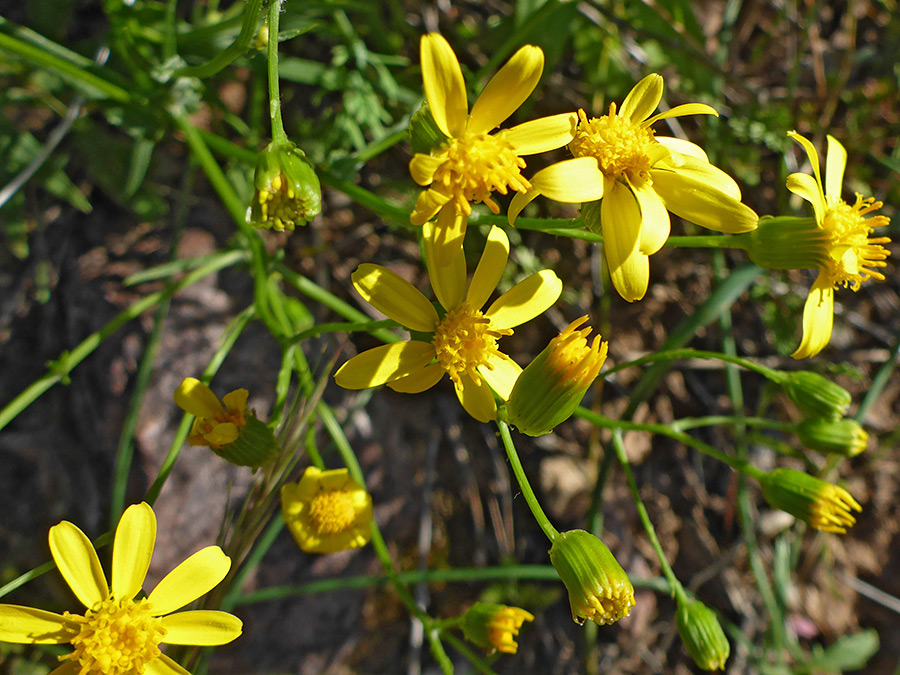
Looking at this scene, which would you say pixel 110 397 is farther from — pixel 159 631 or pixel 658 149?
pixel 658 149

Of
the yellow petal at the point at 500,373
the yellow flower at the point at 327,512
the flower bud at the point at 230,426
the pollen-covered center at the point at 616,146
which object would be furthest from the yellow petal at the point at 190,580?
the pollen-covered center at the point at 616,146

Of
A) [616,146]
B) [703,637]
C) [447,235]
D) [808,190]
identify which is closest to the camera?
[447,235]

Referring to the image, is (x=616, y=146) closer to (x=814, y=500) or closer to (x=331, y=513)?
(x=814, y=500)

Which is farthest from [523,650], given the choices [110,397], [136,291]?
[136,291]

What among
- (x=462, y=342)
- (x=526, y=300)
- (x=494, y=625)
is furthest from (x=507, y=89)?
(x=494, y=625)

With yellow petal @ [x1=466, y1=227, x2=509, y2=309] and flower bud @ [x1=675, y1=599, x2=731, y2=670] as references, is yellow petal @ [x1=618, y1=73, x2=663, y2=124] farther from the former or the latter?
flower bud @ [x1=675, y1=599, x2=731, y2=670]

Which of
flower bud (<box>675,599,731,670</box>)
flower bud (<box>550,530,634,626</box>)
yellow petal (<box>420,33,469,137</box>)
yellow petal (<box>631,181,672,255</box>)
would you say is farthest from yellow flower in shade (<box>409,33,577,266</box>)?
flower bud (<box>675,599,731,670</box>)
